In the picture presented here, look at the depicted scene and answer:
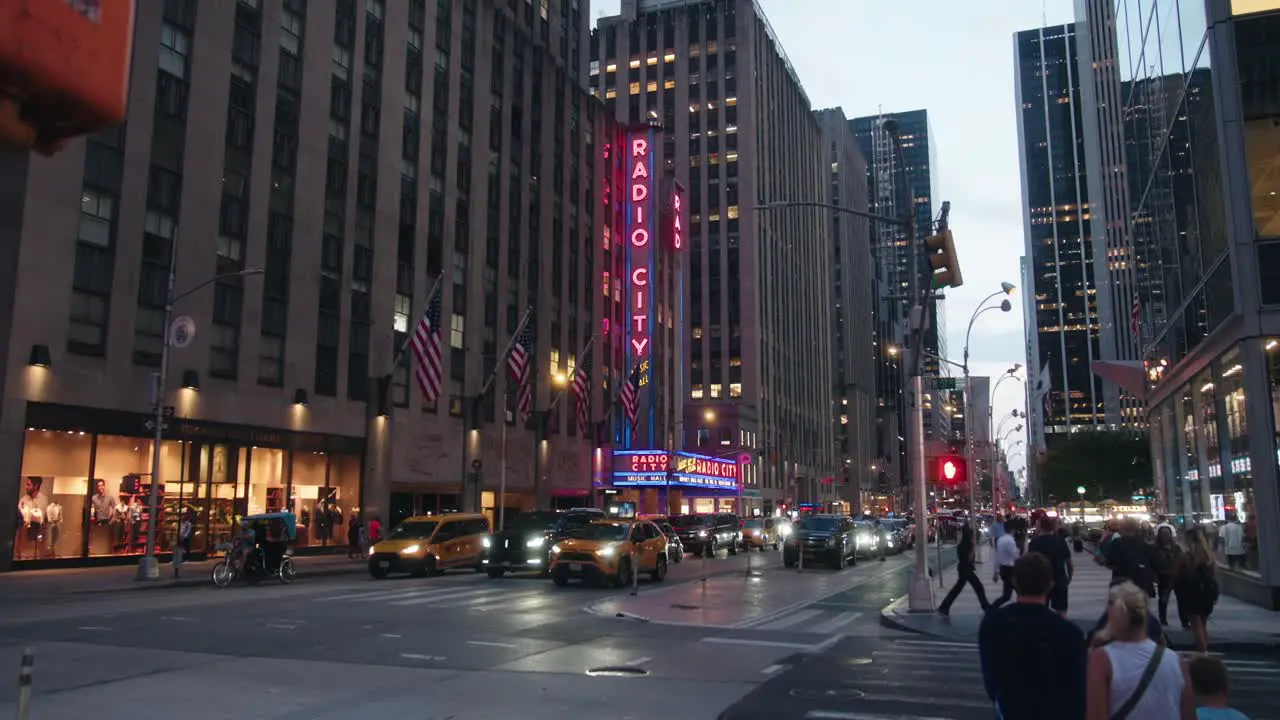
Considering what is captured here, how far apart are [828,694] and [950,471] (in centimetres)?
1258

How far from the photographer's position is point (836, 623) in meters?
18.7

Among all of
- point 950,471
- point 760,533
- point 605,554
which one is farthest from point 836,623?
point 760,533

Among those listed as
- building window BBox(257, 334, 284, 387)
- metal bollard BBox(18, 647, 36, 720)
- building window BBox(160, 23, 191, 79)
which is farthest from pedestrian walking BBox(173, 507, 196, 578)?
metal bollard BBox(18, 647, 36, 720)

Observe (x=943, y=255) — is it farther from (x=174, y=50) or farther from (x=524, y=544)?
(x=174, y=50)

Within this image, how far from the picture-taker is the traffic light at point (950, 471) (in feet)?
73.9

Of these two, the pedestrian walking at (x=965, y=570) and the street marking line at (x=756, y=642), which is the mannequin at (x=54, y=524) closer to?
the street marking line at (x=756, y=642)

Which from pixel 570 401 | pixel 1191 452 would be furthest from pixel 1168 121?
pixel 570 401

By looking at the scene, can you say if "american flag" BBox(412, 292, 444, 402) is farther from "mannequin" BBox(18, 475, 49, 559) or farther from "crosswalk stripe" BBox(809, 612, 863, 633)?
A: "crosswalk stripe" BBox(809, 612, 863, 633)

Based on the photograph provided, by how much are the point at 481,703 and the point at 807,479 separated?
382 ft

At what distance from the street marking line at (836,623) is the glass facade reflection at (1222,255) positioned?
27.7 feet

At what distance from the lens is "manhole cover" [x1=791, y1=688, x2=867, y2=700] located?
10.9 metres

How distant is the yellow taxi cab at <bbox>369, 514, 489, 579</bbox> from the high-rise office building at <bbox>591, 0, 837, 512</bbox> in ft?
214

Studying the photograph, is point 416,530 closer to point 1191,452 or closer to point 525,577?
point 525,577

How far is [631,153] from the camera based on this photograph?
232 feet
